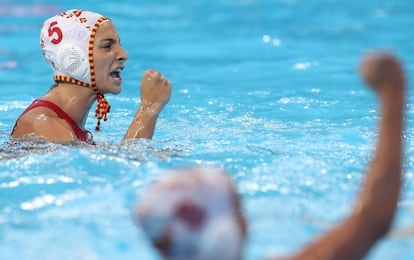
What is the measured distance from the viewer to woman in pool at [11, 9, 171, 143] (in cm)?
505

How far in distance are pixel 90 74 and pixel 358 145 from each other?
1.56m

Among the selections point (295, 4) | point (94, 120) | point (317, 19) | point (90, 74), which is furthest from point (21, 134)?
point (295, 4)

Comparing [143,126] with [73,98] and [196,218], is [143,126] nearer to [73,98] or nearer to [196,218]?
[73,98]

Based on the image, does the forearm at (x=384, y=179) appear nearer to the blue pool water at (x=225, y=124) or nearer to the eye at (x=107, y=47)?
the blue pool water at (x=225, y=124)

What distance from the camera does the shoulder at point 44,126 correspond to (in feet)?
15.7

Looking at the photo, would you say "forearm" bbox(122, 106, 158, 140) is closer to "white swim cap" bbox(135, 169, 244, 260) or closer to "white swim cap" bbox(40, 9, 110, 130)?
"white swim cap" bbox(40, 9, 110, 130)

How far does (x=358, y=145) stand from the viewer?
5.01 metres

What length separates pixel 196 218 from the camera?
1.92m

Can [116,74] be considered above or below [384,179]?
above

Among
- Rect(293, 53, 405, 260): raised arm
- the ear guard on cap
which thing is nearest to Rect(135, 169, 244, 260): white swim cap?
Rect(293, 53, 405, 260): raised arm

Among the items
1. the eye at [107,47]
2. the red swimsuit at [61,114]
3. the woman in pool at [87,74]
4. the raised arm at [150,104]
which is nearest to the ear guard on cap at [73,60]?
the woman in pool at [87,74]

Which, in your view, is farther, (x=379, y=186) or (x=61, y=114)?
(x=61, y=114)

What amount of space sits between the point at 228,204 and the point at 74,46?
10.9 ft

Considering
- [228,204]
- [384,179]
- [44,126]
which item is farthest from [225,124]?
[228,204]
